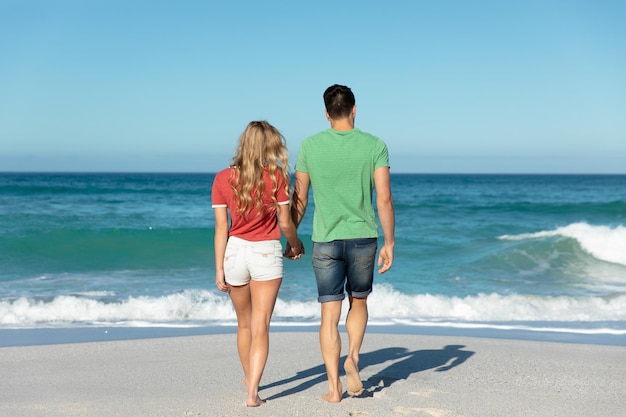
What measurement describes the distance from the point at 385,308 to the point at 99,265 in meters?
7.52

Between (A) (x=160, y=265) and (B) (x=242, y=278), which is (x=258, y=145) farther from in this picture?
(A) (x=160, y=265)

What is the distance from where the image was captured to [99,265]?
47.1 feet

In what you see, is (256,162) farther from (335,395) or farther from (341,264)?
(335,395)

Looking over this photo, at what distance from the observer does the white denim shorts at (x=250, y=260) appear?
13.3 ft

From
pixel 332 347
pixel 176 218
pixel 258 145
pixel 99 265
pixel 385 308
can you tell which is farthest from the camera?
pixel 176 218

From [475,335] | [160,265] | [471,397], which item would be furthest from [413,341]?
[160,265]

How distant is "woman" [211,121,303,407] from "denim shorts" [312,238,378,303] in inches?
7.2

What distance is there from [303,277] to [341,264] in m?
7.78

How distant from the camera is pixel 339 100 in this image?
412 centimetres

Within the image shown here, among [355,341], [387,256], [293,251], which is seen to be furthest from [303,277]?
[387,256]

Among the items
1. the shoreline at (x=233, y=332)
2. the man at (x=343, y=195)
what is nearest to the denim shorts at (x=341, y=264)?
the man at (x=343, y=195)

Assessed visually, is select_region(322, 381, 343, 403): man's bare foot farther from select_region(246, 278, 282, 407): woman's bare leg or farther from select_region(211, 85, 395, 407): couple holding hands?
select_region(246, 278, 282, 407): woman's bare leg

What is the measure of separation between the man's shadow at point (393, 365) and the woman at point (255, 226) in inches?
28.2

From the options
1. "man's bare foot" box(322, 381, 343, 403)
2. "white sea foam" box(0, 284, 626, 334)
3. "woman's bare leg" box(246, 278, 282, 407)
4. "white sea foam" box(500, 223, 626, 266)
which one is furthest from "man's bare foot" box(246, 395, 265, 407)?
"white sea foam" box(500, 223, 626, 266)
